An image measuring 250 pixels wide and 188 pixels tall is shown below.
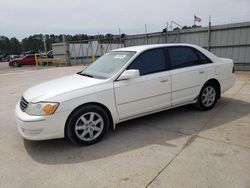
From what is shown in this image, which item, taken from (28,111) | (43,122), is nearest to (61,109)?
(43,122)

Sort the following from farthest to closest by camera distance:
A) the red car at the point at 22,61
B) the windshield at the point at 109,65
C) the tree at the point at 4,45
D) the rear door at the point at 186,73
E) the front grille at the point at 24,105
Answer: the tree at the point at 4,45, the red car at the point at 22,61, the rear door at the point at 186,73, the windshield at the point at 109,65, the front grille at the point at 24,105

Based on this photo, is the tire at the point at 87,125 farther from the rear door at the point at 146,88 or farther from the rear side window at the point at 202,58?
the rear side window at the point at 202,58

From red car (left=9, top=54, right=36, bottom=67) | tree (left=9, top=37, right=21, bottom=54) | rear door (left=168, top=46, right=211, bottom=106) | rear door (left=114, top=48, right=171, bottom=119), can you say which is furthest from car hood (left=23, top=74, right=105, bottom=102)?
tree (left=9, top=37, right=21, bottom=54)

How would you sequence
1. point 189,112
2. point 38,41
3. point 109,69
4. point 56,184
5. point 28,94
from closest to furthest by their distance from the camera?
1. point 56,184
2. point 28,94
3. point 109,69
4. point 189,112
5. point 38,41

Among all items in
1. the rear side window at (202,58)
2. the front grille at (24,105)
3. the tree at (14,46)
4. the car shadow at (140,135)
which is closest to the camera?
the car shadow at (140,135)

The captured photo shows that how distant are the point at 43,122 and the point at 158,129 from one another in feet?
6.53

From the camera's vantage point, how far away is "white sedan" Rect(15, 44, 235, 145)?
10.4 feet

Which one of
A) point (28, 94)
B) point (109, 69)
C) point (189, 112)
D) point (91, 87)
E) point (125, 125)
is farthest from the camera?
point (189, 112)

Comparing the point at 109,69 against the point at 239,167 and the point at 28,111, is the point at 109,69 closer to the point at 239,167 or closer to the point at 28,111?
the point at 28,111

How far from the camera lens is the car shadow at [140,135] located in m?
3.19

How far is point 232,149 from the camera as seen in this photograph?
3.07 metres

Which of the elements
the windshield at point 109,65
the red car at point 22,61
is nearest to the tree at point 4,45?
the red car at point 22,61

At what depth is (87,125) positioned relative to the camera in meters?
3.39

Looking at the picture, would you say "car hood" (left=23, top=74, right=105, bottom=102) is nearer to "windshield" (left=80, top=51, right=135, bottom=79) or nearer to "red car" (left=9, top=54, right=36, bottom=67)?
"windshield" (left=80, top=51, right=135, bottom=79)
